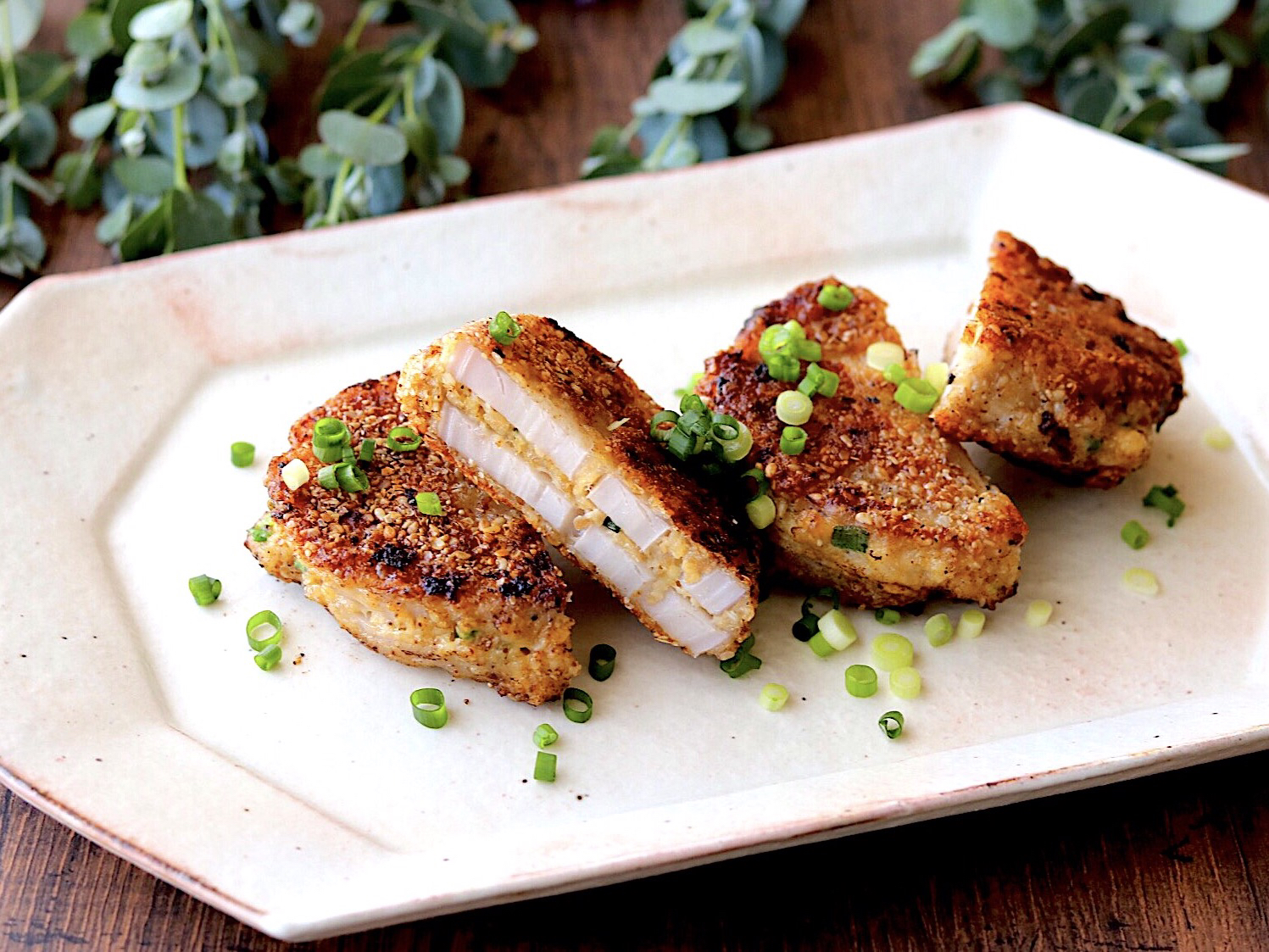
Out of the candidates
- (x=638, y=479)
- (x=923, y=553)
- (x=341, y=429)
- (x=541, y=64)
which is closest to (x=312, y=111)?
(x=541, y=64)

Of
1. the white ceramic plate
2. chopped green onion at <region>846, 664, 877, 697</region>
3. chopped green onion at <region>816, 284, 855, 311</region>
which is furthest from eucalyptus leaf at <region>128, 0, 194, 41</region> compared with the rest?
chopped green onion at <region>846, 664, 877, 697</region>

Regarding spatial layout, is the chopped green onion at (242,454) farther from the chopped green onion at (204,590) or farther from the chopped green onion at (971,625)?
the chopped green onion at (971,625)

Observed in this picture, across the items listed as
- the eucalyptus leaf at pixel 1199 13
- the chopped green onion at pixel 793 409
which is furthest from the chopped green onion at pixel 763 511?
the eucalyptus leaf at pixel 1199 13

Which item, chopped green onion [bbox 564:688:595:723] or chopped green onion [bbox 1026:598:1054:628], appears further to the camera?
chopped green onion [bbox 1026:598:1054:628]

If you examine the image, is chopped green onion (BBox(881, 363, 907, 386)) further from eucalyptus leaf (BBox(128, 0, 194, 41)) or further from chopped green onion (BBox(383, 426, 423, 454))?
eucalyptus leaf (BBox(128, 0, 194, 41))

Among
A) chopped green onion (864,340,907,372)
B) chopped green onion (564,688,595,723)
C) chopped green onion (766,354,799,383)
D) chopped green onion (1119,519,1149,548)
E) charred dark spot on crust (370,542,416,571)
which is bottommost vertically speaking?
chopped green onion (1119,519,1149,548)

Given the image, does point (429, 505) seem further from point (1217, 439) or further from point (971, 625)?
point (1217, 439)

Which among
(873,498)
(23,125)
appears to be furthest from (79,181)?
(873,498)
